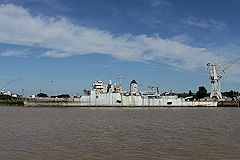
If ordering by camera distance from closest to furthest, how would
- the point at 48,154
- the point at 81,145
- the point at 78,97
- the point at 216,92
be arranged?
the point at 48,154
the point at 81,145
the point at 78,97
the point at 216,92

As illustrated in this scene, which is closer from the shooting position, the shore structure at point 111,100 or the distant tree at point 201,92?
the shore structure at point 111,100

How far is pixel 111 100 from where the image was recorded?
73500 millimetres

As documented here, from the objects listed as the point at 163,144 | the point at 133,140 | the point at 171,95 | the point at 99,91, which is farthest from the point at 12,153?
the point at 171,95

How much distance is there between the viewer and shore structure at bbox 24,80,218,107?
73.7 metres

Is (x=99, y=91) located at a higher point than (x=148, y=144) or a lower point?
higher

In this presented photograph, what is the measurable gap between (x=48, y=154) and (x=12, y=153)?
1.92 meters

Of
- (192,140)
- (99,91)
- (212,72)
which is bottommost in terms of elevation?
(192,140)

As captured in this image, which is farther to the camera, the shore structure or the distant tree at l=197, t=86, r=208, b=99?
the distant tree at l=197, t=86, r=208, b=99

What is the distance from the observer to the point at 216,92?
95.7m

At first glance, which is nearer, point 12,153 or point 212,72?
point 12,153

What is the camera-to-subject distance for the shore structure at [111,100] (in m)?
73.7

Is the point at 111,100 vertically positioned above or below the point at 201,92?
below

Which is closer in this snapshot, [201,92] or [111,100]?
[111,100]

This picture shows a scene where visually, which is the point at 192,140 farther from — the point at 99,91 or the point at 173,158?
the point at 99,91
